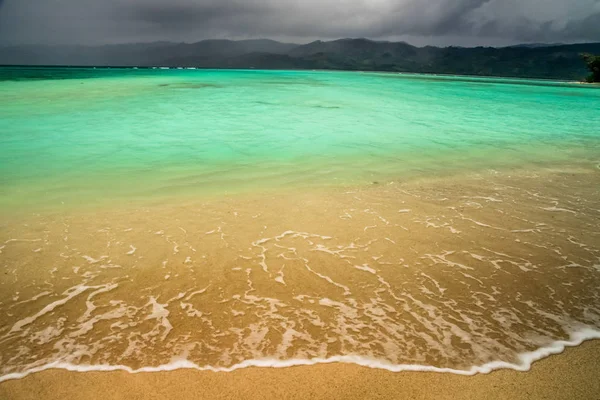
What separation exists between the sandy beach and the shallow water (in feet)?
0.47

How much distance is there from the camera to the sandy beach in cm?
265

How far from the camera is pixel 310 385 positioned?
108 inches

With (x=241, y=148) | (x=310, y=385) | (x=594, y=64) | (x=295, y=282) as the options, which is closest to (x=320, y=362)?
(x=310, y=385)

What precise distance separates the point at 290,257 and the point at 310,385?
2.08 meters

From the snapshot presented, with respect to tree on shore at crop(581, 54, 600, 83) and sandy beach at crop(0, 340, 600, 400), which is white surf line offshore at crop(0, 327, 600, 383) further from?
tree on shore at crop(581, 54, 600, 83)

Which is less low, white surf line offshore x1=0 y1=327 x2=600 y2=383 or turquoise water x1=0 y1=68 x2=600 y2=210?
turquoise water x1=0 y1=68 x2=600 y2=210

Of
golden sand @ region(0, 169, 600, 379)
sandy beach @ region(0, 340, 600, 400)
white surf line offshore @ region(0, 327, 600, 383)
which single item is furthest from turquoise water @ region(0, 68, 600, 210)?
sandy beach @ region(0, 340, 600, 400)

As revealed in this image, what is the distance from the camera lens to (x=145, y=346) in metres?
3.09

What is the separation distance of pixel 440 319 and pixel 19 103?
26943 mm

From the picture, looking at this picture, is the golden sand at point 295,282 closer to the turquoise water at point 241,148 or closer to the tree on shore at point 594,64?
the turquoise water at point 241,148

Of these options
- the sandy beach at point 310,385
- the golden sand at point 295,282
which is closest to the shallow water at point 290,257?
the golden sand at point 295,282

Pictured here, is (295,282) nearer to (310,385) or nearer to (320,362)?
(320,362)

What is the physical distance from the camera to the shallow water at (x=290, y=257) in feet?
10.4

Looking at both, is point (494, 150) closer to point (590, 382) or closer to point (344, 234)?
point (344, 234)
